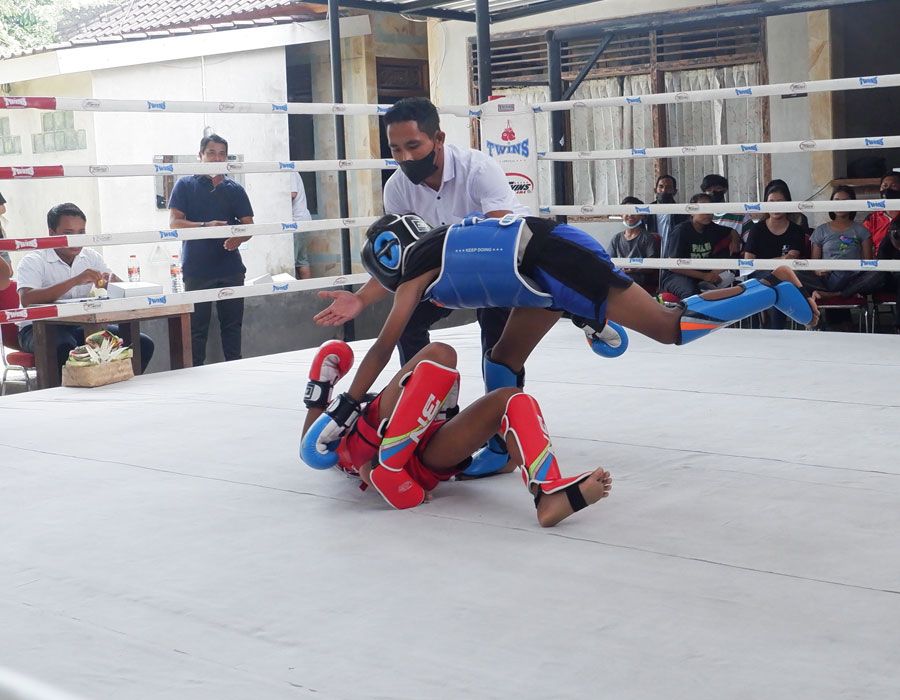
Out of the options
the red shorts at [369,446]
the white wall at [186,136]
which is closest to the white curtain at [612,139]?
the white wall at [186,136]

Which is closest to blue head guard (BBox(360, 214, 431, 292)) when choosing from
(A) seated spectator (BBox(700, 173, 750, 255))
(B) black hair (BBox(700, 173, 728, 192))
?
(A) seated spectator (BBox(700, 173, 750, 255))

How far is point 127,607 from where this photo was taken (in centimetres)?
199

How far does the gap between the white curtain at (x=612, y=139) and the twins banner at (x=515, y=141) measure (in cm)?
289

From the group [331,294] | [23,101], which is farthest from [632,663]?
[23,101]

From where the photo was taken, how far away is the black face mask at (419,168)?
3100mm

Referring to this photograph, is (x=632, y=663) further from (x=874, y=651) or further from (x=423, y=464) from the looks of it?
(x=423, y=464)

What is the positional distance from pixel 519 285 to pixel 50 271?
10.3 feet

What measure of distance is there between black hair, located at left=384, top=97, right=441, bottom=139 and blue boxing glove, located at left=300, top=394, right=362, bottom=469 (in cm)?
83

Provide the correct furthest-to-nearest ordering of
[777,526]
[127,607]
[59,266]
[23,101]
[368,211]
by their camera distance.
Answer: [368,211] → [59,266] → [23,101] → [777,526] → [127,607]

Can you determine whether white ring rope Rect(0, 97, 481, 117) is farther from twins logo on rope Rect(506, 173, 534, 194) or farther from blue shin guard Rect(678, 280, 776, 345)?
blue shin guard Rect(678, 280, 776, 345)

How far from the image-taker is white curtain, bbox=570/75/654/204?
345 inches

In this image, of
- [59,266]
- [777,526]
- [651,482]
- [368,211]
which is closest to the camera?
[777,526]

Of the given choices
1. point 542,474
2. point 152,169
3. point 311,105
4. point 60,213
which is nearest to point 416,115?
point 542,474

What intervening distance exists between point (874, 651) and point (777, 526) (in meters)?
0.66
